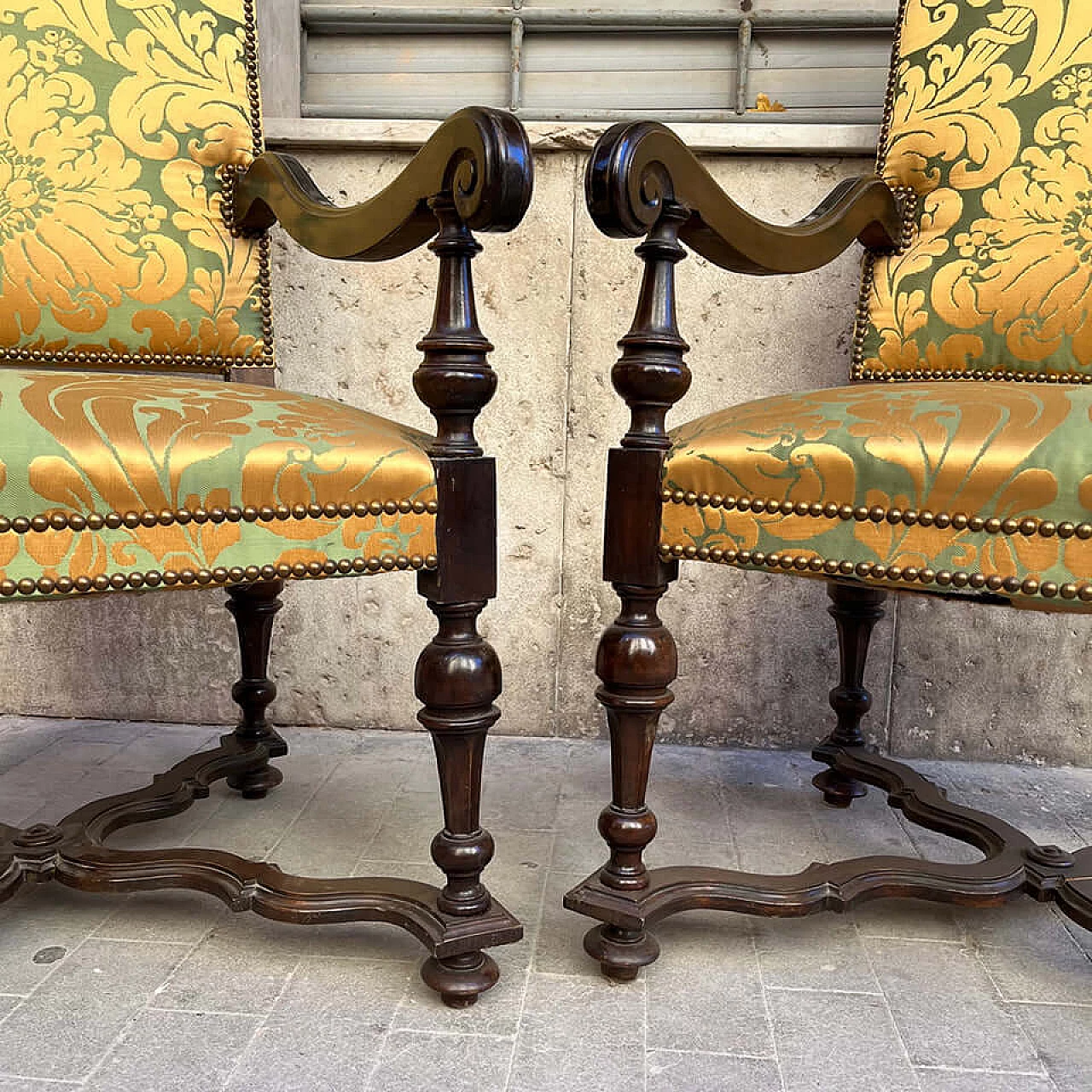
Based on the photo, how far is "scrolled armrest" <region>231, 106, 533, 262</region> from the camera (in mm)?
931

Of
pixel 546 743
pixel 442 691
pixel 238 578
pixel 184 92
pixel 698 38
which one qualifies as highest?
pixel 698 38

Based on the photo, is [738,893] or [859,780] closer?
[738,893]

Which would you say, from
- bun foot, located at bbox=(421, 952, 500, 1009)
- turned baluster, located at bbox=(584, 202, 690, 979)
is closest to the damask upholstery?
turned baluster, located at bbox=(584, 202, 690, 979)

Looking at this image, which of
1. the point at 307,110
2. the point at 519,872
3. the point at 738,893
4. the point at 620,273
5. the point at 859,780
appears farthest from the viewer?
the point at 307,110

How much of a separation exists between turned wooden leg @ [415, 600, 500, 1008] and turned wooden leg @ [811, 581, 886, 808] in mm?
711

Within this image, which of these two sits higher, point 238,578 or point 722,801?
point 238,578

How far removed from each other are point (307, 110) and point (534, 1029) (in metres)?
1.68

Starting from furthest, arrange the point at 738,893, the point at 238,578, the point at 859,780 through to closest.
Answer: the point at 859,780 → the point at 738,893 → the point at 238,578

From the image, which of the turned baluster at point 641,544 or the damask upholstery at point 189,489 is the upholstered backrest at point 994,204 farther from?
the damask upholstery at point 189,489

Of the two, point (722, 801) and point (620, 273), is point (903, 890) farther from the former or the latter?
point (620, 273)

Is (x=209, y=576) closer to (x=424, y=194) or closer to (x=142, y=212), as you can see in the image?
(x=424, y=194)

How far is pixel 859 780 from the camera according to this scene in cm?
159

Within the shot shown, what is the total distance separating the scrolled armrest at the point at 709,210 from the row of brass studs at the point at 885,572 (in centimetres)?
33

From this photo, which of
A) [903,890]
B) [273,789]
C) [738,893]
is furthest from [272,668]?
[903,890]
